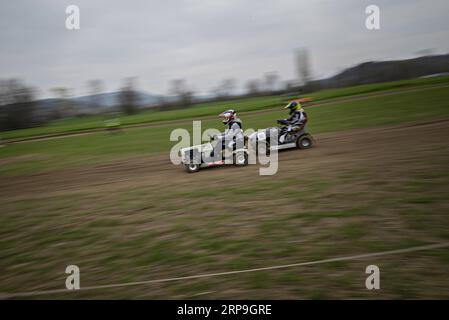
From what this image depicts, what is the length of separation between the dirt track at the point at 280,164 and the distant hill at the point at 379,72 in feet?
145

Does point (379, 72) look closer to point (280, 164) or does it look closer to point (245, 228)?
point (280, 164)

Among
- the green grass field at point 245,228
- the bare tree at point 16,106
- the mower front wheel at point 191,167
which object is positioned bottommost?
the green grass field at point 245,228

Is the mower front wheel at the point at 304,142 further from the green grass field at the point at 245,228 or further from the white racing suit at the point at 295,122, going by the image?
the green grass field at the point at 245,228

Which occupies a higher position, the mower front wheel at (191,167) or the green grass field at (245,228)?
the mower front wheel at (191,167)

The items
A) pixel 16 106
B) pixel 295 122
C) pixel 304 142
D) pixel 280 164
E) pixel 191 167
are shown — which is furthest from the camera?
pixel 16 106

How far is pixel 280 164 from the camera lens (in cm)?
1095

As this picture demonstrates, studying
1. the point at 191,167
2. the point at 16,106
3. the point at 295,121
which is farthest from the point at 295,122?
the point at 16,106

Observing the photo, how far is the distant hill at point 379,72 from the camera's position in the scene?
55625mm

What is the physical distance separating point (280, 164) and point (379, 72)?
55.1 m

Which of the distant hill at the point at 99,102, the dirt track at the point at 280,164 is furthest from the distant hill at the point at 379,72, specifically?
the dirt track at the point at 280,164

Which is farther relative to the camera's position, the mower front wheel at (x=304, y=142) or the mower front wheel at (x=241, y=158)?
the mower front wheel at (x=304, y=142)

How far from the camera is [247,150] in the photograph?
38.5 feet

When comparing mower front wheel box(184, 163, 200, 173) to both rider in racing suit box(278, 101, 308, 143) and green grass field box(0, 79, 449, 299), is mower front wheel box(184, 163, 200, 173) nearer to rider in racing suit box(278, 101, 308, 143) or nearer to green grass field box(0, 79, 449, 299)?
green grass field box(0, 79, 449, 299)
